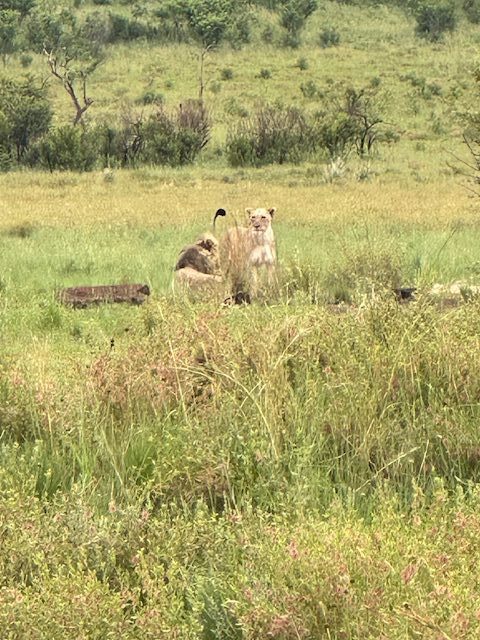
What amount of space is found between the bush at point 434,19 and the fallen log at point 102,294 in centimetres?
5300

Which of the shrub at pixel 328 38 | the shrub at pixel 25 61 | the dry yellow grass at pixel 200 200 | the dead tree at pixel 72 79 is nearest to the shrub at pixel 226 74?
the dead tree at pixel 72 79

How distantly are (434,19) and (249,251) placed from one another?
5426cm

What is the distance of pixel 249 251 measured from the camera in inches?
377

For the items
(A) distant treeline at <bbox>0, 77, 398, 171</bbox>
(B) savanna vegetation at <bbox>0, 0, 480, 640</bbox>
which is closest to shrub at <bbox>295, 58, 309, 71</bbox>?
(A) distant treeline at <bbox>0, 77, 398, 171</bbox>

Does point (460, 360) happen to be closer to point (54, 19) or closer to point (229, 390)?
point (229, 390)

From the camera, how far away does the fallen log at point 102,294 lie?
9352 mm

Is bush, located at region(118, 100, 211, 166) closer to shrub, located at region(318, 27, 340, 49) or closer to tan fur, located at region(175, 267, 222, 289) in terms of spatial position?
tan fur, located at region(175, 267, 222, 289)

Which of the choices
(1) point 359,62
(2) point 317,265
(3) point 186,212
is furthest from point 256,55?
(2) point 317,265

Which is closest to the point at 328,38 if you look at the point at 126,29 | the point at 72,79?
the point at 126,29

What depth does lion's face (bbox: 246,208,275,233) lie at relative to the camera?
9586mm

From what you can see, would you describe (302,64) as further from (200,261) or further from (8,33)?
(200,261)

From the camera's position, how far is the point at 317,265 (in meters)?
10.3

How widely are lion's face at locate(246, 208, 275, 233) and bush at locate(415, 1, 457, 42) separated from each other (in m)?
52.4

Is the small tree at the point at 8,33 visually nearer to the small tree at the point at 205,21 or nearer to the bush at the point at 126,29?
the bush at the point at 126,29
